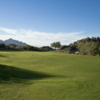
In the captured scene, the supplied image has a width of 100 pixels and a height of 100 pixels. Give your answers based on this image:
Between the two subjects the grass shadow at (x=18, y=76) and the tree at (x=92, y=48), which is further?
the tree at (x=92, y=48)

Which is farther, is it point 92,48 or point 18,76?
point 92,48

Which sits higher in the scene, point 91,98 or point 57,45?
point 57,45

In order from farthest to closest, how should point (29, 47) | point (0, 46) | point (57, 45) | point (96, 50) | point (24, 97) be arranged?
point (57, 45) → point (29, 47) → point (0, 46) → point (96, 50) → point (24, 97)

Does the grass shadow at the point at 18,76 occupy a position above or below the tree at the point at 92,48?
below

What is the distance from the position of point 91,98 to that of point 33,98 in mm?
1960

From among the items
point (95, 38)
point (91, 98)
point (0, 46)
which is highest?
point (95, 38)

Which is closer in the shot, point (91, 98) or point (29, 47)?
point (91, 98)

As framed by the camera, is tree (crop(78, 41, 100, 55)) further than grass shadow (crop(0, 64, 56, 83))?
Yes

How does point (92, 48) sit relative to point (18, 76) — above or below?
above

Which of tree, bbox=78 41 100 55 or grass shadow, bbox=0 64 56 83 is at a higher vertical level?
tree, bbox=78 41 100 55

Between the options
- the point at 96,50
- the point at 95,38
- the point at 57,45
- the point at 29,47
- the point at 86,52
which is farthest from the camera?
the point at 95,38

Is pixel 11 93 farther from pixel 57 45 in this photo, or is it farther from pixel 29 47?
pixel 57 45

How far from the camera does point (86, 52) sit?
4056 centimetres

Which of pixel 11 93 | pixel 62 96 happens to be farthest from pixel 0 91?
pixel 62 96
